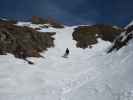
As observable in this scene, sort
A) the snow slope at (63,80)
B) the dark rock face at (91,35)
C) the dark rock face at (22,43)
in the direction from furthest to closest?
the dark rock face at (91,35) < the dark rock face at (22,43) < the snow slope at (63,80)

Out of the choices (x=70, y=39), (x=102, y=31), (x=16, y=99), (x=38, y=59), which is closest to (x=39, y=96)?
(x=16, y=99)

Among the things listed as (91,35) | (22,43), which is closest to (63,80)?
(22,43)

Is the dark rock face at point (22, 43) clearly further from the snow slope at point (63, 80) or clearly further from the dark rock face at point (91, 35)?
the dark rock face at point (91, 35)

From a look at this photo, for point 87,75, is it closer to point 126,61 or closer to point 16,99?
point 126,61

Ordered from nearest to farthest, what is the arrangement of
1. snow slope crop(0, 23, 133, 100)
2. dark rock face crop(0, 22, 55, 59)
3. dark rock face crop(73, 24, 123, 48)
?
1. snow slope crop(0, 23, 133, 100)
2. dark rock face crop(0, 22, 55, 59)
3. dark rock face crop(73, 24, 123, 48)

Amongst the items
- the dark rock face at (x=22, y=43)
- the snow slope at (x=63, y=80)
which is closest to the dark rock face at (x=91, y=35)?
the dark rock face at (x=22, y=43)

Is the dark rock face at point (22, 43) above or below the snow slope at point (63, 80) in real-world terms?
above

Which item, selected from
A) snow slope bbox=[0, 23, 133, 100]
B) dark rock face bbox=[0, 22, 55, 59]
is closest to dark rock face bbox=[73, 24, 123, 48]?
dark rock face bbox=[0, 22, 55, 59]

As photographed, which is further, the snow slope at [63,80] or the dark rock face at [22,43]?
the dark rock face at [22,43]

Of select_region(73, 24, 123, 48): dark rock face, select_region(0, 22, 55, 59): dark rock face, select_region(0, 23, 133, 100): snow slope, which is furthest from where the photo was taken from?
select_region(73, 24, 123, 48): dark rock face

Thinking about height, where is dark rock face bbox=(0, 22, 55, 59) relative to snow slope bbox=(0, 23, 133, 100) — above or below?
above

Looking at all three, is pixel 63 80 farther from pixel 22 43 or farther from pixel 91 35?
pixel 91 35

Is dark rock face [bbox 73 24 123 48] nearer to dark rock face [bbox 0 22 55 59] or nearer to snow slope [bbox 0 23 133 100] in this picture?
dark rock face [bbox 0 22 55 59]

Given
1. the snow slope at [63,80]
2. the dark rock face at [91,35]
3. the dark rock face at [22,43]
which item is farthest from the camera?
the dark rock face at [91,35]
